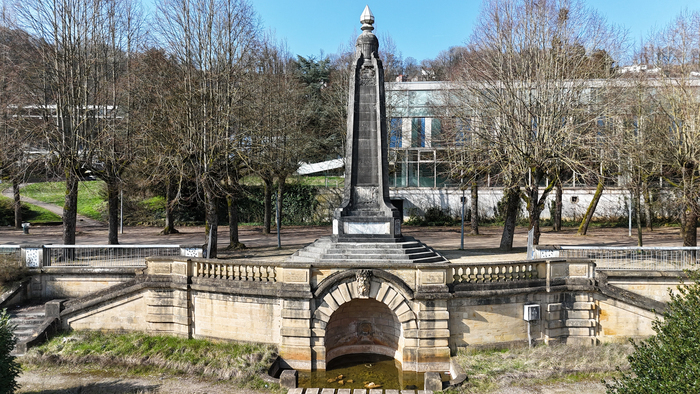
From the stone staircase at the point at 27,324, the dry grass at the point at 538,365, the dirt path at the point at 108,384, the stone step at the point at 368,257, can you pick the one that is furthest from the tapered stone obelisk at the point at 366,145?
the stone staircase at the point at 27,324

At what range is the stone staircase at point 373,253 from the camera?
15.0m

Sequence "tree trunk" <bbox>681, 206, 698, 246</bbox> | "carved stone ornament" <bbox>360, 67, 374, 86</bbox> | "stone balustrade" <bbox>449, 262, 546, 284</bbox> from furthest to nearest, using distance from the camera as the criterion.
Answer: "tree trunk" <bbox>681, 206, 698, 246</bbox>
"carved stone ornament" <bbox>360, 67, 374, 86</bbox>
"stone balustrade" <bbox>449, 262, 546, 284</bbox>

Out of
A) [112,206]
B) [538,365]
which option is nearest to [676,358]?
[538,365]

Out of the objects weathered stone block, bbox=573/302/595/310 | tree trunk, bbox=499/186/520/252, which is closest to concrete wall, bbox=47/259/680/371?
weathered stone block, bbox=573/302/595/310

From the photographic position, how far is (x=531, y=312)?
1423 cm

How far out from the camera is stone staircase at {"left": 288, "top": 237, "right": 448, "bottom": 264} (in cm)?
1505

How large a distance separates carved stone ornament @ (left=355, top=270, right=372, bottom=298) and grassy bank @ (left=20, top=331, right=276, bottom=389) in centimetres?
308

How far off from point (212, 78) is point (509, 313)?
1379 cm

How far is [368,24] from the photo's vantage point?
55.0ft

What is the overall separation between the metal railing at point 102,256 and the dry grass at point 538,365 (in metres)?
10.3

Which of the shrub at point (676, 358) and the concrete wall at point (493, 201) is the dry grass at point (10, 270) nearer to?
the shrub at point (676, 358)

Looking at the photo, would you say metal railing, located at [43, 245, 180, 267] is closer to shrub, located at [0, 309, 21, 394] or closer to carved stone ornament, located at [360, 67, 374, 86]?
shrub, located at [0, 309, 21, 394]

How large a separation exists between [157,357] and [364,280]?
20.7 feet

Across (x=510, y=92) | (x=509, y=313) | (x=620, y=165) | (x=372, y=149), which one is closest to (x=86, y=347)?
(x=372, y=149)
